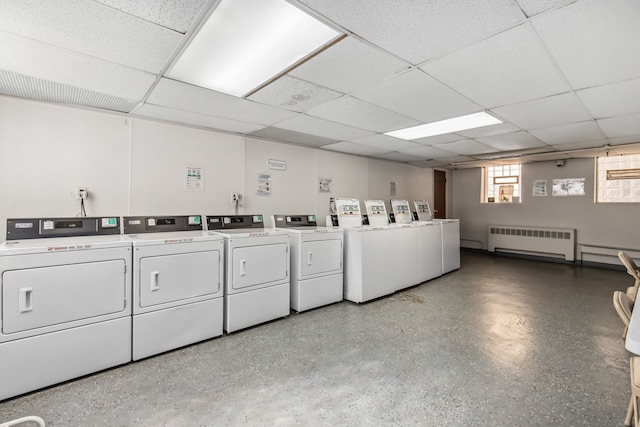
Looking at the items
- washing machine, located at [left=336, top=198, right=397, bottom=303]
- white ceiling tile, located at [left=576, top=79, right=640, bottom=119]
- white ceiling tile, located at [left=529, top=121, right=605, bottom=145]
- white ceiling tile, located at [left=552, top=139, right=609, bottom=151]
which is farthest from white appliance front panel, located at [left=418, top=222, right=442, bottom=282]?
white ceiling tile, located at [left=576, top=79, right=640, bottom=119]

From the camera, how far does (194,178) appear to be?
359 centimetres

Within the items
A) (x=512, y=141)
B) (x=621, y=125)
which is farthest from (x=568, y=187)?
(x=621, y=125)

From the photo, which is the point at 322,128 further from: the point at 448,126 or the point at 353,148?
the point at 448,126

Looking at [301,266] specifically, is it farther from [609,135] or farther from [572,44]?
[609,135]

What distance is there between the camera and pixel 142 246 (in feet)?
7.97

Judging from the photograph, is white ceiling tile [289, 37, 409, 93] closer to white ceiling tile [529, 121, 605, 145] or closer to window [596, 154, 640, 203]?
white ceiling tile [529, 121, 605, 145]

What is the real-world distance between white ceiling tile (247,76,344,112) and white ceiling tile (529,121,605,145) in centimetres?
306

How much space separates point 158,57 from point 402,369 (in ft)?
9.50

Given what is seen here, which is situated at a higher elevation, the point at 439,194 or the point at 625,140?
the point at 625,140

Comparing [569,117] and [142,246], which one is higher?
[569,117]

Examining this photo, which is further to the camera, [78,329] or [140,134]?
[140,134]

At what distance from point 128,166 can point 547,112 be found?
4519mm

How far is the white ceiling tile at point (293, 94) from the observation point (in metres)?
2.40

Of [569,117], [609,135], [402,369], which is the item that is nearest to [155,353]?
[402,369]
